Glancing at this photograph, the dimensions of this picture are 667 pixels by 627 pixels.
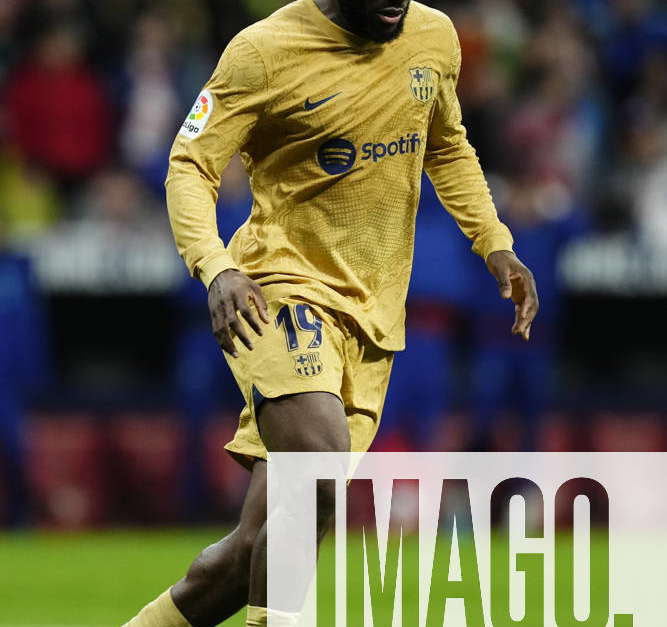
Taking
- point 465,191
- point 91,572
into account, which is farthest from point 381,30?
point 91,572

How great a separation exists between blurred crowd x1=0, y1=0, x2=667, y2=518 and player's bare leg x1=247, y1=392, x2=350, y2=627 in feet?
17.8

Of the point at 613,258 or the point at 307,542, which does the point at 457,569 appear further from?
the point at 307,542

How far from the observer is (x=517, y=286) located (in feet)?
17.3

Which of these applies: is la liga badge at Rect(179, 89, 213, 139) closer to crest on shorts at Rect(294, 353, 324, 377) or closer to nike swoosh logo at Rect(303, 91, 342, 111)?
nike swoosh logo at Rect(303, 91, 342, 111)

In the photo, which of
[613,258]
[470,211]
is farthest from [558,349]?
[470,211]

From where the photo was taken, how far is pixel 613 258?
10.9 metres

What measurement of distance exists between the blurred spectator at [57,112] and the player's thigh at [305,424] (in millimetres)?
6851

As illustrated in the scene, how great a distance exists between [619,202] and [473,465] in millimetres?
2067

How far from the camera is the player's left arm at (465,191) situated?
5.25 meters

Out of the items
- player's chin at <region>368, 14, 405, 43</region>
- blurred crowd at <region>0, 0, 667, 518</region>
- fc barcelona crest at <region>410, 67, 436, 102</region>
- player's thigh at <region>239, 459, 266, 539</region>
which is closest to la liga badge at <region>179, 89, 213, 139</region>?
player's chin at <region>368, 14, 405, 43</region>

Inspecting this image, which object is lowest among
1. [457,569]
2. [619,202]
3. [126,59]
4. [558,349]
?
[457,569]

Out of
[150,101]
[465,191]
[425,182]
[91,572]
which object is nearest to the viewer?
[465,191]

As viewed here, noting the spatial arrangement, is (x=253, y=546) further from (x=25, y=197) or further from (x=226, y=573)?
(x=25, y=197)

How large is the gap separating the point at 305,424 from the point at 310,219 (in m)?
0.67
